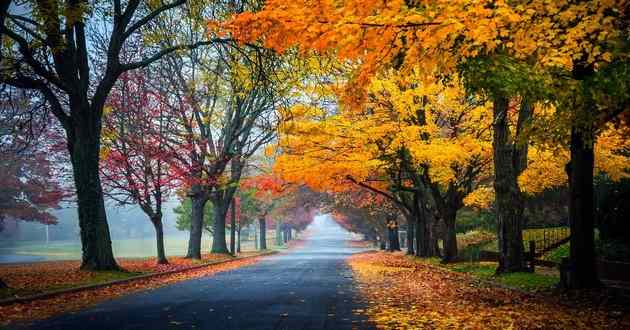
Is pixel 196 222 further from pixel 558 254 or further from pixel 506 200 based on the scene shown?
pixel 506 200

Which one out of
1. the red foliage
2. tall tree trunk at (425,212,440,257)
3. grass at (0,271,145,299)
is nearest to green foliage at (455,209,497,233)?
tall tree trunk at (425,212,440,257)

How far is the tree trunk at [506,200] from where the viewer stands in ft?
56.1

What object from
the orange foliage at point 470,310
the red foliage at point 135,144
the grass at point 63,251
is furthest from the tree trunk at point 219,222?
the orange foliage at point 470,310

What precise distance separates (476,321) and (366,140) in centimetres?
1611

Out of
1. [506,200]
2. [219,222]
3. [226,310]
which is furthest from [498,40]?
[219,222]

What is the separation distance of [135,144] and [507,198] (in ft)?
54.9

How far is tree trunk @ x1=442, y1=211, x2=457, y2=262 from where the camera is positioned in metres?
26.0

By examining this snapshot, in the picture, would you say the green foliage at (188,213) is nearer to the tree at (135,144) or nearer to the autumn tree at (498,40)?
the tree at (135,144)

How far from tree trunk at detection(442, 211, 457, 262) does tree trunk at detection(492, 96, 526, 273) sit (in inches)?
341

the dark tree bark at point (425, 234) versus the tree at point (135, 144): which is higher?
the tree at point (135, 144)

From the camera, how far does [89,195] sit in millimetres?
17906

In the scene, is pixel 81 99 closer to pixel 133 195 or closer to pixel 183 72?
pixel 133 195

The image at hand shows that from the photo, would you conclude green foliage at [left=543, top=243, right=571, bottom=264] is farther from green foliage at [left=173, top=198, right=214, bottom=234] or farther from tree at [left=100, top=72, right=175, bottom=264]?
green foliage at [left=173, top=198, right=214, bottom=234]

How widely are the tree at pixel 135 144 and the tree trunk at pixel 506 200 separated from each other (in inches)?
608
